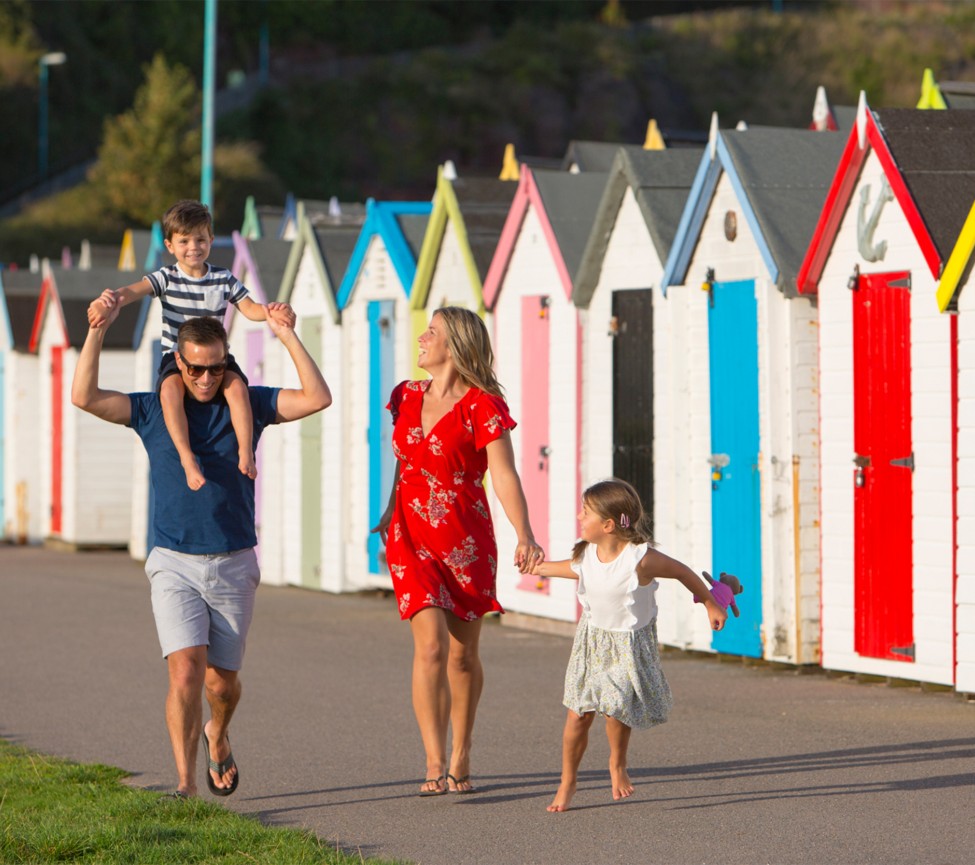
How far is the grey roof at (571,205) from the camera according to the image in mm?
14234

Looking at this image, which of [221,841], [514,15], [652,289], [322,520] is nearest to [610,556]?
[221,841]

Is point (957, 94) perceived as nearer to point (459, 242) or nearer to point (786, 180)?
point (786, 180)

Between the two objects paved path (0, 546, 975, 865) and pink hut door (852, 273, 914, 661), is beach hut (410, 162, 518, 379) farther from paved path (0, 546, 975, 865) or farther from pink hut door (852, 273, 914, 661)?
pink hut door (852, 273, 914, 661)

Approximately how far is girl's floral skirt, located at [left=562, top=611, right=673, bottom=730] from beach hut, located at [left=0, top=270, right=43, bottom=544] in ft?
64.8

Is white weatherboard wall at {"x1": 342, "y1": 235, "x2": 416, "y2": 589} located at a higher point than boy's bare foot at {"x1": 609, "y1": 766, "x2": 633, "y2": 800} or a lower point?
higher

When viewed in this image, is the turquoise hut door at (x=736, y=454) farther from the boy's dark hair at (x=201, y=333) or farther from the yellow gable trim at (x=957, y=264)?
the boy's dark hair at (x=201, y=333)

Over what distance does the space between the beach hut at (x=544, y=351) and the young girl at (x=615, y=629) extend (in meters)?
6.45

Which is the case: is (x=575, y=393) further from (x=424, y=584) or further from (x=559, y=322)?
(x=424, y=584)

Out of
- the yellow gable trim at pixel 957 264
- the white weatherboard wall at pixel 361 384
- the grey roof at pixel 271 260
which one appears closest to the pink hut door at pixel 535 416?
the white weatherboard wall at pixel 361 384

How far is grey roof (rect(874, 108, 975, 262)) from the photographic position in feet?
35.0

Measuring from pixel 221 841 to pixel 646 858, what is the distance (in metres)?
1.40

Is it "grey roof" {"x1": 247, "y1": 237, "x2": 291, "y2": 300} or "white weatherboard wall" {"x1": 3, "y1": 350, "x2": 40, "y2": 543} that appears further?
A: "white weatherboard wall" {"x1": 3, "y1": 350, "x2": 40, "y2": 543}

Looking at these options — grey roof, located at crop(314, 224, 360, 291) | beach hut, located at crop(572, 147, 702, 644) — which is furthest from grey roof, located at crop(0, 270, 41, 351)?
beach hut, located at crop(572, 147, 702, 644)

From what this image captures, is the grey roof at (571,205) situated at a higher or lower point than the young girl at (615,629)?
higher
